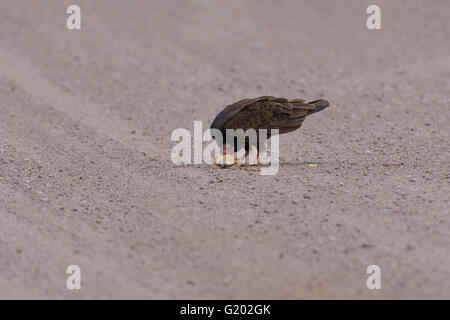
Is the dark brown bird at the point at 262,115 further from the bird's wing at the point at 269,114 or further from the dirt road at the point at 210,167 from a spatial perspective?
the dirt road at the point at 210,167

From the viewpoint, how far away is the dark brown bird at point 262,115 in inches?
307

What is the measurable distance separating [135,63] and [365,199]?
20.8 feet

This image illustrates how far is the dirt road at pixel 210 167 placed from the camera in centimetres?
580

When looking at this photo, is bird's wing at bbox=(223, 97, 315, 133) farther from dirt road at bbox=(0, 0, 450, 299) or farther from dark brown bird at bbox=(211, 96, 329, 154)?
dirt road at bbox=(0, 0, 450, 299)

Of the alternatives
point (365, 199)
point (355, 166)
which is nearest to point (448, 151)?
point (355, 166)

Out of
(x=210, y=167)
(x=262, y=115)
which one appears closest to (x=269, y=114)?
(x=262, y=115)

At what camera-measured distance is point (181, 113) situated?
33.0ft

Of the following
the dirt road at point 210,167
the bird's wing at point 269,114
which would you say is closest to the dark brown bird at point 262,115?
the bird's wing at point 269,114

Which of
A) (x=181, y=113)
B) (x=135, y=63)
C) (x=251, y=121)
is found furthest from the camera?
(x=135, y=63)

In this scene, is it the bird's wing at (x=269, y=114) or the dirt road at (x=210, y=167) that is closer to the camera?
the dirt road at (x=210, y=167)

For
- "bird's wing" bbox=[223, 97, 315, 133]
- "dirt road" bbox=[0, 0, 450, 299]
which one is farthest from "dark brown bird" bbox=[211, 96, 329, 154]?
"dirt road" bbox=[0, 0, 450, 299]

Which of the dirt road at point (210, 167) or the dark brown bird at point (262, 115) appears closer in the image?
the dirt road at point (210, 167)

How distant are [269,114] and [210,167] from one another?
2.99 feet
